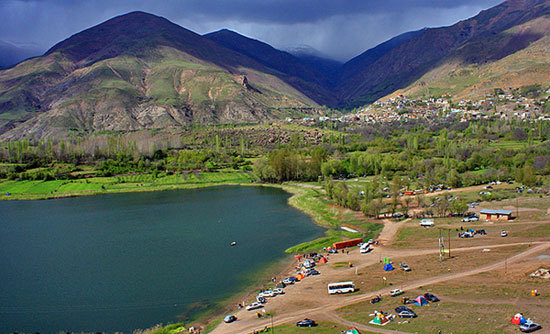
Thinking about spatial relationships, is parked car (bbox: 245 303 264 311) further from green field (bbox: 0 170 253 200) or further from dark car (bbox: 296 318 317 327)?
green field (bbox: 0 170 253 200)

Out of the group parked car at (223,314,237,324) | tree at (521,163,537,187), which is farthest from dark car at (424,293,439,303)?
tree at (521,163,537,187)

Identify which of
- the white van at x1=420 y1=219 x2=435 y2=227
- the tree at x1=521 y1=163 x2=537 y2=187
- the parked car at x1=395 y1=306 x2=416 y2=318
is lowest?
the parked car at x1=395 y1=306 x2=416 y2=318

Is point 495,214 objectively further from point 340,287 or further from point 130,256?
point 130,256

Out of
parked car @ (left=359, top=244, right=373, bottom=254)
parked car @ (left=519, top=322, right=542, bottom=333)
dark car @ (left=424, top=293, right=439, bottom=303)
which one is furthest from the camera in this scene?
parked car @ (left=359, top=244, right=373, bottom=254)

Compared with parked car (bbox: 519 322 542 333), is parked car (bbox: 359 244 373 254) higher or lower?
higher

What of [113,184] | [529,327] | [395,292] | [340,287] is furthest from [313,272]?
[113,184]

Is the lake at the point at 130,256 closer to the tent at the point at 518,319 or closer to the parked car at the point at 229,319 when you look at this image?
the parked car at the point at 229,319

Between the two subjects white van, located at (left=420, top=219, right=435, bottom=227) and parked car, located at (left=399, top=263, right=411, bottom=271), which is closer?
parked car, located at (left=399, top=263, right=411, bottom=271)

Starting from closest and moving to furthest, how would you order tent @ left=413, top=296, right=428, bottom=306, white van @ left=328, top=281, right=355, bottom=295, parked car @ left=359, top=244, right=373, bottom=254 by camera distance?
tent @ left=413, top=296, right=428, bottom=306, white van @ left=328, top=281, right=355, bottom=295, parked car @ left=359, top=244, right=373, bottom=254
